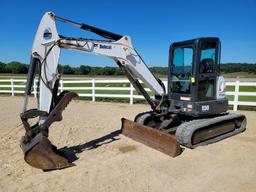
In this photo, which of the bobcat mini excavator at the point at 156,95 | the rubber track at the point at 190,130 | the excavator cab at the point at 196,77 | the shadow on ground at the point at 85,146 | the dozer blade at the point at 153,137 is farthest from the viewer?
the excavator cab at the point at 196,77

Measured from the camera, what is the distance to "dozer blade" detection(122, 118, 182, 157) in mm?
5089

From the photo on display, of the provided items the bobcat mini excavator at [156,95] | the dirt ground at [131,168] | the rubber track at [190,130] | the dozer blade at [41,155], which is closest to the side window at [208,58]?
the bobcat mini excavator at [156,95]

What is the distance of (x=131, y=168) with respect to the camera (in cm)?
458

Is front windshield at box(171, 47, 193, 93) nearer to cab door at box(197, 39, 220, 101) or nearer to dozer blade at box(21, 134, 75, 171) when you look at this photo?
cab door at box(197, 39, 220, 101)

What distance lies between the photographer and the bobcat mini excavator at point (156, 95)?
4590 millimetres

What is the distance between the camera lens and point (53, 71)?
15.4 feet

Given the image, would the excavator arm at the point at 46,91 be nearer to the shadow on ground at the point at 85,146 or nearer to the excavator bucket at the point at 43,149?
the excavator bucket at the point at 43,149

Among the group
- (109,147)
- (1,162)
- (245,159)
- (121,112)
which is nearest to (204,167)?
(245,159)

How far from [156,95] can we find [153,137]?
4.01ft

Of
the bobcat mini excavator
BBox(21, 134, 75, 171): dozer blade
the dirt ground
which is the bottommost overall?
the dirt ground

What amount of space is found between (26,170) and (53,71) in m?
1.83

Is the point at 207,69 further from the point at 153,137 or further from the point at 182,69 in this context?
the point at 153,137

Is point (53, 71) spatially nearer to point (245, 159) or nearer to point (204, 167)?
point (204, 167)

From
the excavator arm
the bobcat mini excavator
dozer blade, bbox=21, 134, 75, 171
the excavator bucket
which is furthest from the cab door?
dozer blade, bbox=21, 134, 75, 171
